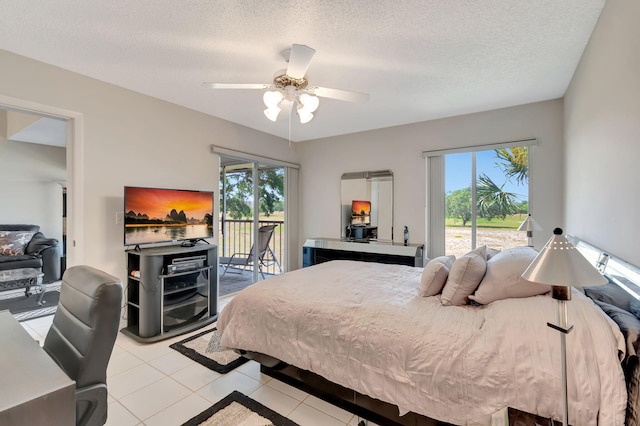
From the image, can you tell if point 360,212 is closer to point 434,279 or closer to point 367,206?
point 367,206

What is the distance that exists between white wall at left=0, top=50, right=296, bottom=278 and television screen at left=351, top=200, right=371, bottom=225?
2398 mm

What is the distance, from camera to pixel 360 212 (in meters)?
4.62

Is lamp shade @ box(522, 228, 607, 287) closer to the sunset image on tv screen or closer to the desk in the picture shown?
the desk

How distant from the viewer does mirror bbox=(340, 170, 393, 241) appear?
4.35 m

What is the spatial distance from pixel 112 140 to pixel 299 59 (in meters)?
2.18

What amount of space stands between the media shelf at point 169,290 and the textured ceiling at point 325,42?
1742mm

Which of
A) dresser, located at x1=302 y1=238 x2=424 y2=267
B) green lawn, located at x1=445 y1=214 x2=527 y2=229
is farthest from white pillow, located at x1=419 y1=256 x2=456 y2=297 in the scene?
green lawn, located at x1=445 y1=214 x2=527 y2=229

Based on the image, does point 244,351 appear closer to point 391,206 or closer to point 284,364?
point 284,364

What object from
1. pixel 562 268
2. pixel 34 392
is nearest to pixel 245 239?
pixel 34 392

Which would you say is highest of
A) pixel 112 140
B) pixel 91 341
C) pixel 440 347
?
pixel 112 140

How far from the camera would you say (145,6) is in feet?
5.70

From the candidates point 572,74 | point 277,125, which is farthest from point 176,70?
point 572,74

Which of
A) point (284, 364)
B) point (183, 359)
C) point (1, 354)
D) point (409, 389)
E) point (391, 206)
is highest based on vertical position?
point (391, 206)

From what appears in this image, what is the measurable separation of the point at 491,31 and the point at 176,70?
2549mm
